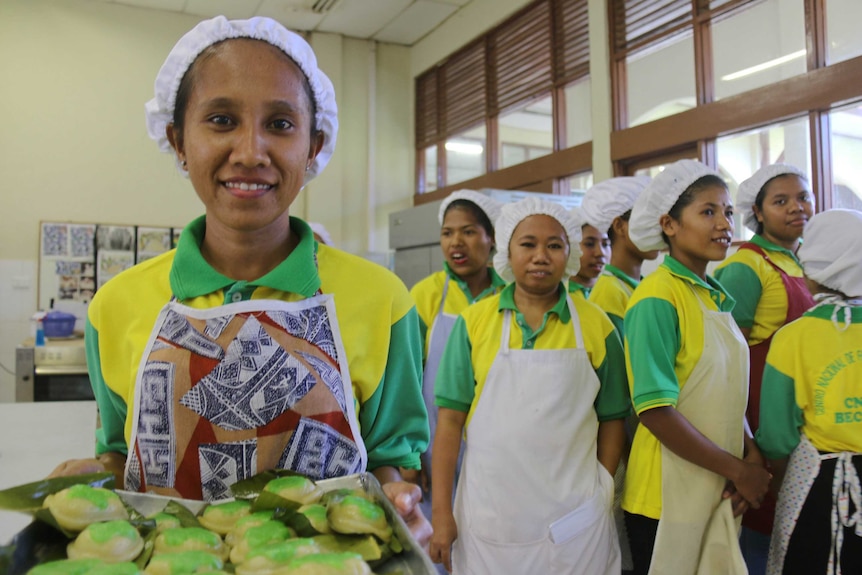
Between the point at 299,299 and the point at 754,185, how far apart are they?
2.12 meters

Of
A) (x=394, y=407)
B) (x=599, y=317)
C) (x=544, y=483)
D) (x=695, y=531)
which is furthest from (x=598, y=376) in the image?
(x=394, y=407)

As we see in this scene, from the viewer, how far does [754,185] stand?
241 cm

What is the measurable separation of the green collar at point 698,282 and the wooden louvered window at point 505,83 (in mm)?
2466

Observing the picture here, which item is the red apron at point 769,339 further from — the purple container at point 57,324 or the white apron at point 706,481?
the purple container at point 57,324

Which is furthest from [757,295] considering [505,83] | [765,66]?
[505,83]

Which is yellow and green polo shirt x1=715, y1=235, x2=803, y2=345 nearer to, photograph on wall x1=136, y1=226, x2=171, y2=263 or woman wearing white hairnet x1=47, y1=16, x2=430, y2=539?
woman wearing white hairnet x1=47, y1=16, x2=430, y2=539

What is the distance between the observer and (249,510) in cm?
72

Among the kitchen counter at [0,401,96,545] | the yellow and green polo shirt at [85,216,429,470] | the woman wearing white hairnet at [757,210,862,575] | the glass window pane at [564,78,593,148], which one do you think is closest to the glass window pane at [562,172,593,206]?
the glass window pane at [564,78,593,148]

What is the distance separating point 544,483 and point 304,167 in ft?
3.55

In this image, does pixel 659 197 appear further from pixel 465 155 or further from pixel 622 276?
pixel 465 155

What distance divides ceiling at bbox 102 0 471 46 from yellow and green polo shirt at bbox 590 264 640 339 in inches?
148

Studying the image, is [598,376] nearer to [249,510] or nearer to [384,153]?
[249,510]

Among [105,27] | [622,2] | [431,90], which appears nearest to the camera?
[622,2]

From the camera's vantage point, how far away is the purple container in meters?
4.31
